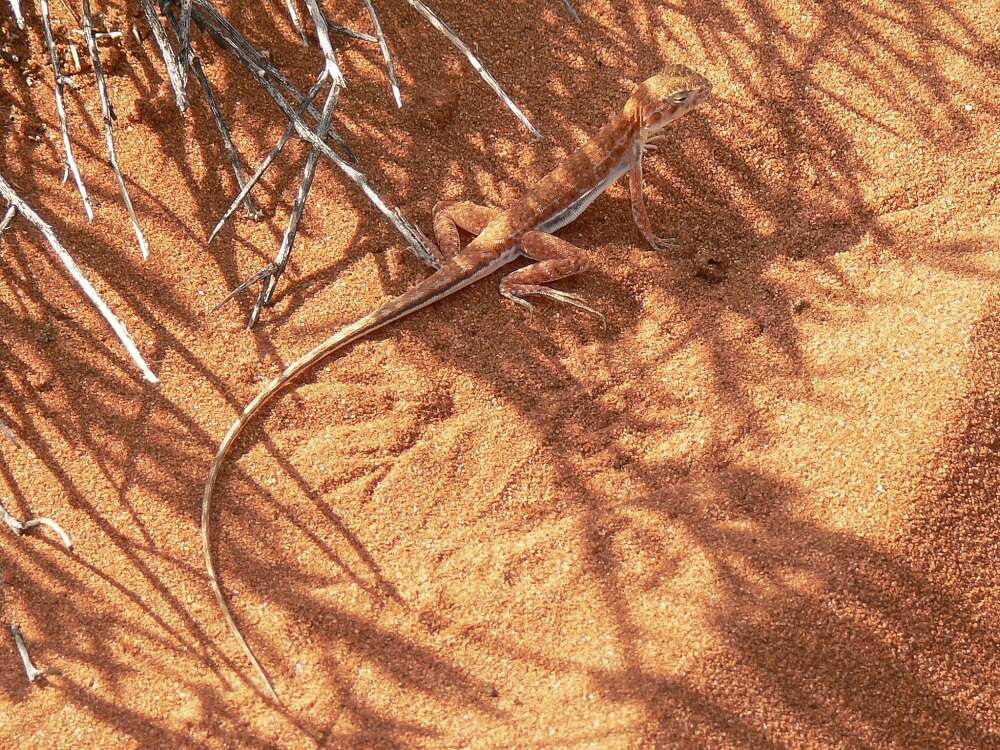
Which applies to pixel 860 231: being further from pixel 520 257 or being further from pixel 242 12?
pixel 242 12

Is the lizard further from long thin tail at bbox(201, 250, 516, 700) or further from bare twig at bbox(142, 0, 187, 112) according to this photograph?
bare twig at bbox(142, 0, 187, 112)

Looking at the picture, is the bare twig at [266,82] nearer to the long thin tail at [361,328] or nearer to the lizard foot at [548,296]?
the long thin tail at [361,328]

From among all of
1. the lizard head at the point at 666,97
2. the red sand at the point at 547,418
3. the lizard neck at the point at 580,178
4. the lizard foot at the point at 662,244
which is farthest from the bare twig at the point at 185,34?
the lizard foot at the point at 662,244

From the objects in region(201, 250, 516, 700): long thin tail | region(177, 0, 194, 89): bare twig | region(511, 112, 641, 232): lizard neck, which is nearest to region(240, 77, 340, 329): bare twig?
region(201, 250, 516, 700): long thin tail

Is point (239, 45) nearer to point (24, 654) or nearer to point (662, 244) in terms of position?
point (662, 244)

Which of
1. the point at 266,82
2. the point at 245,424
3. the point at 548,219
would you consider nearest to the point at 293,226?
the point at 266,82

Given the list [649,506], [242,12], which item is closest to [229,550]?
[649,506]
